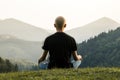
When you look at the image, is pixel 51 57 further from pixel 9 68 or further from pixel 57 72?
pixel 9 68

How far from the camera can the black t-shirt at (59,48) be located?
16.0 metres

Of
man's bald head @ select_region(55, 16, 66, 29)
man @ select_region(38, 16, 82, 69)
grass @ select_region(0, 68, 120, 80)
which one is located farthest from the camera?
man @ select_region(38, 16, 82, 69)

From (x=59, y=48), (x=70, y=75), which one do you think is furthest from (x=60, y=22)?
(x=70, y=75)

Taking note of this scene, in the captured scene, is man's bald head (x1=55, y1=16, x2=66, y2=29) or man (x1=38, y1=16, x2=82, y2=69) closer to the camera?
man's bald head (x1=55, y1=16, x2=66, y2=29)

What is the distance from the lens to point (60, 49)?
16.1 m

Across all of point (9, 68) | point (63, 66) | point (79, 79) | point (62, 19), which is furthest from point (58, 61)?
point (9, 68)

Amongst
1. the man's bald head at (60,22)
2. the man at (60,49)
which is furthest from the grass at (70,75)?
the man's bald head at (60,22)

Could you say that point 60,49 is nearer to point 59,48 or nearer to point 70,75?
point 59,48

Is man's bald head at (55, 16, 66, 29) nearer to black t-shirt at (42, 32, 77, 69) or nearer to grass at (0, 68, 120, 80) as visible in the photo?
black t-shirt at (42, 32, 77, 69)

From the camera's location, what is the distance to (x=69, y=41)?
16.1 m

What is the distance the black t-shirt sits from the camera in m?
16.0

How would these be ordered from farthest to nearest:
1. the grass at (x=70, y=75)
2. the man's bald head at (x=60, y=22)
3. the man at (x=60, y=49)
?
the man at (x=60, y=49) < the man's bald head at (x=60, y=22) < the grass at (x=70, y=75)

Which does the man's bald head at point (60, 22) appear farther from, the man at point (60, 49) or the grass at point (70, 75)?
the grass at point (70, 75)

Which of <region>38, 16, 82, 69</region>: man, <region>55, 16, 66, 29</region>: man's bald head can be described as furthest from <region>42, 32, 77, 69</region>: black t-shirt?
<region>55, 16, 66, 29</region>: man's bald head
